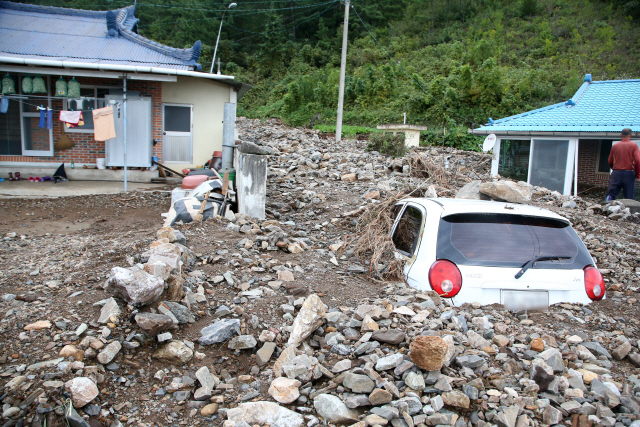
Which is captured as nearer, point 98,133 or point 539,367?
point 539,367

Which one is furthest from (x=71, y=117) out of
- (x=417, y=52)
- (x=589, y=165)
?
(x=417, y=52)

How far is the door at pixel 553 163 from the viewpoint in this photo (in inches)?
545

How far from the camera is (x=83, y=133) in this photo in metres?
12.1

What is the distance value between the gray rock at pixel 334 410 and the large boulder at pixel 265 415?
12 centimetres

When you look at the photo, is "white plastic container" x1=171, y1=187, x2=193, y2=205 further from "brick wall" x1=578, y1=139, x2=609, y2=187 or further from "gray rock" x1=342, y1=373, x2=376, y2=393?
"brick wall" x1=578, y1=139, x2=609, y2=187

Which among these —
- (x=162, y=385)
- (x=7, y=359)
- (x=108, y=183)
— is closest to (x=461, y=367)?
(x=162, y=385)

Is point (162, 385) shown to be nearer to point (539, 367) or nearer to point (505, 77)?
point (539, 367)

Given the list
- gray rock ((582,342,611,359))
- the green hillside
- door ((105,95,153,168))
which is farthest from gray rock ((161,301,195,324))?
the green hillside

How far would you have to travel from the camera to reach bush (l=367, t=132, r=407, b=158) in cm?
1320

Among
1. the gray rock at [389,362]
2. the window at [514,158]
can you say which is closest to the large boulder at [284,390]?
the gray rock at [389,362]

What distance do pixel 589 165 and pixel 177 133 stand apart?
13.6 m

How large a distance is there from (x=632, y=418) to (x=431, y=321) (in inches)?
49.7

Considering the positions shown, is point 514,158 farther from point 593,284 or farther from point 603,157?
point 593,284

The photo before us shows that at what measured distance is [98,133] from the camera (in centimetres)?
1032
